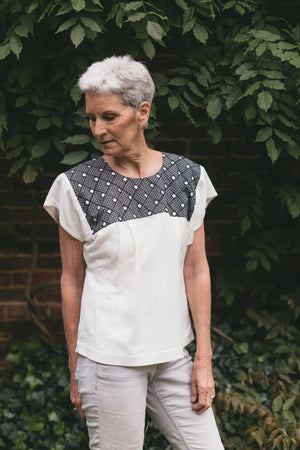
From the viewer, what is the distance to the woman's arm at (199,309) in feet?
6.07

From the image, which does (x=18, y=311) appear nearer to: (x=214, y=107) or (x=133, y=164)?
(x=214, y=107)

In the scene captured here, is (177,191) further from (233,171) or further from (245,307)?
(245,307)

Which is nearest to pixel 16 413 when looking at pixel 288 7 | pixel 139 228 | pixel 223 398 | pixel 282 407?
pixel 223 398

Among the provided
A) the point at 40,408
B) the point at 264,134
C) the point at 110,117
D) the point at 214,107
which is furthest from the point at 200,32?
the point at 40,408

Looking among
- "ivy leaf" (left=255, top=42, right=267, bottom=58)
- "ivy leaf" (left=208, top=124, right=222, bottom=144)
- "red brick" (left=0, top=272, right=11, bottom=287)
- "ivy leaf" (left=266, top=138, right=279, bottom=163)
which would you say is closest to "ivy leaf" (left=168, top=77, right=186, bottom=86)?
"ivy leaf" (left=208, top=124, right=222, bottom=144)

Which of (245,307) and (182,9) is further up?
(182,9)

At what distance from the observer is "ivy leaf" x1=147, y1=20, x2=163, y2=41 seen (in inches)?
91.9

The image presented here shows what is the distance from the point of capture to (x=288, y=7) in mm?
3234

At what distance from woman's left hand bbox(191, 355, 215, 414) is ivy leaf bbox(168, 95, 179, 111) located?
4.24 ft

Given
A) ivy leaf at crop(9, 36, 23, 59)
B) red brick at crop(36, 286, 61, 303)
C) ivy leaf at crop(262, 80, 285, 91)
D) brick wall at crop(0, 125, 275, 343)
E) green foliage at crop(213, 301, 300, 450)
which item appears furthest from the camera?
red brick at crop(36, 286, 61, 303)

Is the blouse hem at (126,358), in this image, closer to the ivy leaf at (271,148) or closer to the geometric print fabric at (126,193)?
the geometric print fabric at (126,193)

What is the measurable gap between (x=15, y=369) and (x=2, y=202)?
108 centimetres

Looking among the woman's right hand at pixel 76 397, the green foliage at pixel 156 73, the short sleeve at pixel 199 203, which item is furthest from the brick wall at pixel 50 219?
the woman's right hand at pixel 76 397

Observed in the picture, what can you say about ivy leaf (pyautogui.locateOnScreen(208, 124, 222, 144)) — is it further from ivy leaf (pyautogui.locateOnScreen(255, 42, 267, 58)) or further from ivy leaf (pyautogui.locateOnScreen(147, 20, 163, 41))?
ivy leaf (pyautogui.locateOnScreen(147, 20, 163, 41))
